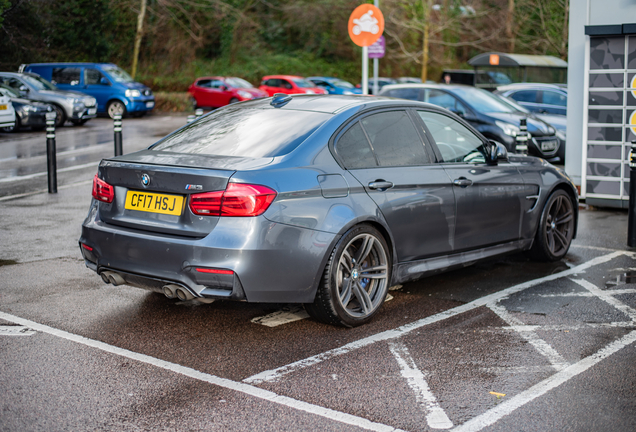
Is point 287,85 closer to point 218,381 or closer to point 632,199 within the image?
point 632,199

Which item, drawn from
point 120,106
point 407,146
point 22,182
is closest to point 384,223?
point 407,146

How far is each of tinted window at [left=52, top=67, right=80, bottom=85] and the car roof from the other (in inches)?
904

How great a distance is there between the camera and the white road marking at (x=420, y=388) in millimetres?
3664

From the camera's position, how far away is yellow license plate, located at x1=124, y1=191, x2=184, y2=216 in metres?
4.71

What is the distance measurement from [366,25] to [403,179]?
804 centimetres

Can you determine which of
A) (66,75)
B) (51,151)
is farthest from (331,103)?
(66,75)

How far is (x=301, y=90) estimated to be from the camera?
3362cm

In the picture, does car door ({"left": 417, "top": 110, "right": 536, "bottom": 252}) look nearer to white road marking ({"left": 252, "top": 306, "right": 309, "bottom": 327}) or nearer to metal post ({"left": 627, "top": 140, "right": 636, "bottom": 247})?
white road marking ({"left": 252, "top": 306, "right": 309, "bottom": 327})

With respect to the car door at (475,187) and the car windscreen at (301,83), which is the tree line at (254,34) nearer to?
the car windscreen at (301,83)

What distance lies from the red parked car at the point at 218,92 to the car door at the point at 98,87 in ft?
18.5

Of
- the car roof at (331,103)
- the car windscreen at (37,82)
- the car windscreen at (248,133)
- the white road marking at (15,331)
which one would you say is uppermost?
the car windscreen at (37,82)

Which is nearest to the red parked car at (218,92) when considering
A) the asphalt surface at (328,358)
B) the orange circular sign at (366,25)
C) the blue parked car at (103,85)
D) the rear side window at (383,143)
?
the blue parked car at (103,85)

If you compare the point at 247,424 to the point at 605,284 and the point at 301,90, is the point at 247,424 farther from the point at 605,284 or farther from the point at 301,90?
the point at 301,90

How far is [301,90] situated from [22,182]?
22173 mm
